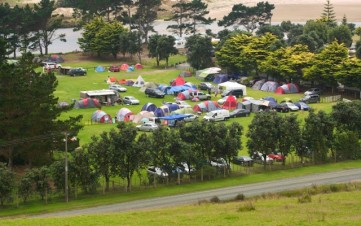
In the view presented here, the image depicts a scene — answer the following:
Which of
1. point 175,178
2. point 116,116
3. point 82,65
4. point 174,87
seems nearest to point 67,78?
point 82,65

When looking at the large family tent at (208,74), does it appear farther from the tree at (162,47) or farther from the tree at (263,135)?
the tree at (263,135)

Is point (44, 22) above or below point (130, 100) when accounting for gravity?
above

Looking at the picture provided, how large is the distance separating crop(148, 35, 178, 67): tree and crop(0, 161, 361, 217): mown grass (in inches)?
1724

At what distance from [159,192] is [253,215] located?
13091 mm

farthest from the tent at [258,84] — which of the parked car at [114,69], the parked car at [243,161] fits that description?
the parked car at [243,161]

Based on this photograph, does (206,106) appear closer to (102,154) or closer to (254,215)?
(102,154)

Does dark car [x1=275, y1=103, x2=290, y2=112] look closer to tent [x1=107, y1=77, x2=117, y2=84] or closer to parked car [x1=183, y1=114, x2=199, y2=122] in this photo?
parked car [x1=183, y1=114, x2=199, y2=122]

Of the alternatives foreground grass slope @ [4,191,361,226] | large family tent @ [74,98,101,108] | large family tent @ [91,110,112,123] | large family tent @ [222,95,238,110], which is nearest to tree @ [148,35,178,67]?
large family tent @ [74,98,101,108]

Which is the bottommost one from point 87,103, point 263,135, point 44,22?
point 263,135

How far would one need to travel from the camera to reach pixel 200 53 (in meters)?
77.8

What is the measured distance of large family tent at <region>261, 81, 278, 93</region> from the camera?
66000 mm

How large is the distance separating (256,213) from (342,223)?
3968 mm

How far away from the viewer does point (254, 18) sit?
103 metres

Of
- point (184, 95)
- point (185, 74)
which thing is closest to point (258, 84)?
point (184, 95)
